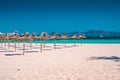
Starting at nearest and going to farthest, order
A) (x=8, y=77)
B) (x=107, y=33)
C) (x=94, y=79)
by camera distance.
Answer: (x=94, y=79) → (x=8, y=77) → (x=107, y=33)

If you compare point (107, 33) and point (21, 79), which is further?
point (107, 33)

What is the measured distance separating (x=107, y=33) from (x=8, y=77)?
137824 mm

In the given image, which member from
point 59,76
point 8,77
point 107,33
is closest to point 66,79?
point 59,76

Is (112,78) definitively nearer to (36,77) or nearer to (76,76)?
(76,76)

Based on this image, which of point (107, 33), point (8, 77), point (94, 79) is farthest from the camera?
point (107, 33)

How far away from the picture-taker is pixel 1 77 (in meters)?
5.98

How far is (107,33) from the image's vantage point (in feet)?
460

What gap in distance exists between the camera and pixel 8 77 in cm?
598

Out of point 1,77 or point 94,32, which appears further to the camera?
point 94,32

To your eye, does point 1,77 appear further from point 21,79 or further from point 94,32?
point 94,32

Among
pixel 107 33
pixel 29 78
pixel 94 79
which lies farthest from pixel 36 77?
pixel 107 33

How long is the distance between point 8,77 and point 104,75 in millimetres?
2555

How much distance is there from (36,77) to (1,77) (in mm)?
930

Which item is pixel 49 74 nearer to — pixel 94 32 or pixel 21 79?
pixel 21 79
